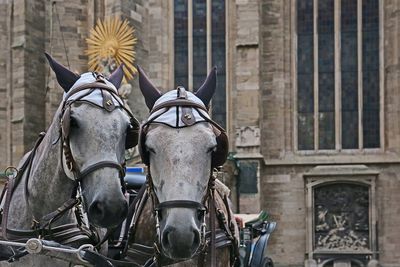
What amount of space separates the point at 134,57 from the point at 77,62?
6.71 ft

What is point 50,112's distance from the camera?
1755 cm

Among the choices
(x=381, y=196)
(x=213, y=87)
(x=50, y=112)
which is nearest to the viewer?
(x=213, y=87)

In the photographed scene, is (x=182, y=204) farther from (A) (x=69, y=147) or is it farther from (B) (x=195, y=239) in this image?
(A) (x=69, y=147)

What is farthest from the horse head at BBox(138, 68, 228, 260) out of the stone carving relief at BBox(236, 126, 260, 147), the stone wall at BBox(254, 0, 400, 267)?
the stone wall at BBox(254, 0, 400, 267)

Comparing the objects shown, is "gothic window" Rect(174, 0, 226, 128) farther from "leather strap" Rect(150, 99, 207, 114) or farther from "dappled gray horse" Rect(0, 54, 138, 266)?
"leather strap" Rect(150, 99, 207, 114)

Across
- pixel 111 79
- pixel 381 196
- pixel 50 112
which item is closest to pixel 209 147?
pixel 111 79

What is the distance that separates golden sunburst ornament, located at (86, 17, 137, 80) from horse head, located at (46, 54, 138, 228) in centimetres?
1296

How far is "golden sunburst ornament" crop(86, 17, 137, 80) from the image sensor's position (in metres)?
16.0

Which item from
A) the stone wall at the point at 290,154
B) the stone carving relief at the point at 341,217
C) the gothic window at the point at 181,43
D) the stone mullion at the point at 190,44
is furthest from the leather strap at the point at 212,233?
the gothic window at the point at 181,43

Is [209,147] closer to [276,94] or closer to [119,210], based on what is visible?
[119,210]

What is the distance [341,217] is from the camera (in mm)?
16000

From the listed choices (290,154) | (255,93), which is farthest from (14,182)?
(290,154)

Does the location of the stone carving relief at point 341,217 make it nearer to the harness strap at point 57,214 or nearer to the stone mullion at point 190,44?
the stone mullion at point 190,44

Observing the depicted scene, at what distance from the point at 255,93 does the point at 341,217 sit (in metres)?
3.59
